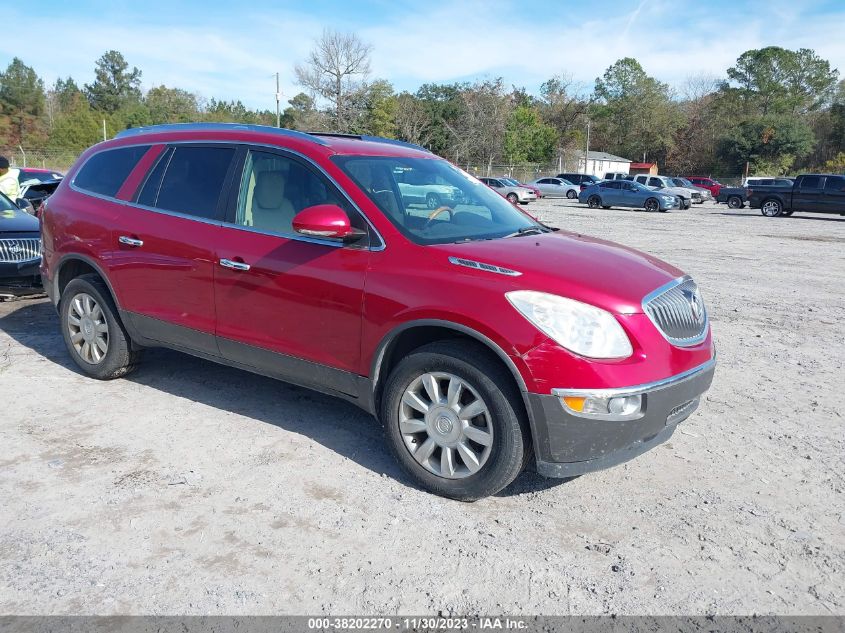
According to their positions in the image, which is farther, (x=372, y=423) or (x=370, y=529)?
(x=372, y=423)

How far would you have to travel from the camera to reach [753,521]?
11.3 feet

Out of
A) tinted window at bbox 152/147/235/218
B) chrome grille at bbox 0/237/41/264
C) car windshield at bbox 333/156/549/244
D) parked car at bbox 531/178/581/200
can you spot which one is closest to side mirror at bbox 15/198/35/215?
chrome grille at bbox 0/237/41/264

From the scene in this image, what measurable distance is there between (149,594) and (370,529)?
3.32 feet

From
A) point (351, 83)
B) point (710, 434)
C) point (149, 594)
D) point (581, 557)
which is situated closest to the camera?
point (149, 594)

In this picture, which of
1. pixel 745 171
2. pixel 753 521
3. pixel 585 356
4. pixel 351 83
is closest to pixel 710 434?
pixel 753 521

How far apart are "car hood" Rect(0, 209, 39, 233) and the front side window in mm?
4686

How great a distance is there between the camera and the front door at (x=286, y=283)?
388 centimetres

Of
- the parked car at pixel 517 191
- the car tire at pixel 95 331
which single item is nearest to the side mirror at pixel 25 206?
the car tire at pixel 95 331

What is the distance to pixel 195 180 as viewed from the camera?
471 cm

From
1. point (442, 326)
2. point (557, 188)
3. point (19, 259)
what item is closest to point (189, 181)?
point (442, 326)

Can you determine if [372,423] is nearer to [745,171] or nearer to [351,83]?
[351,83]

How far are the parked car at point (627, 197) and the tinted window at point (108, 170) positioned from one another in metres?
31.5

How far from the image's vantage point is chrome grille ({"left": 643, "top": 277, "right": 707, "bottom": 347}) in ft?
11.4

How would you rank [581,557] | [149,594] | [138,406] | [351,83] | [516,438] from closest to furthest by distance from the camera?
[149,594] < [581,557] < [516,438] < [138,406] < [351,83]
